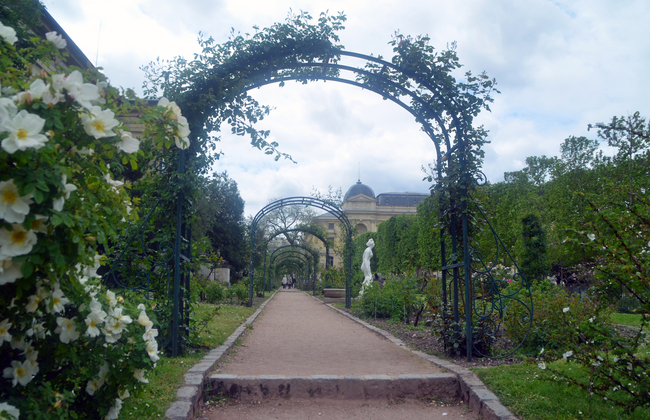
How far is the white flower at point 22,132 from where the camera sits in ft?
4.11

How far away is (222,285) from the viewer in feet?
42.1

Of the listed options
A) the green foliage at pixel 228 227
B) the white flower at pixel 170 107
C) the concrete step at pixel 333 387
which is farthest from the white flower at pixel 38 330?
the green foliage at pixel 228 227

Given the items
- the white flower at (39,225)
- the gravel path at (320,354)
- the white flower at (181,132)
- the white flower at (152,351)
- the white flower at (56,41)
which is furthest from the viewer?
the gravel path at (320,354)

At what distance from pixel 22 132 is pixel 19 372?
93cm

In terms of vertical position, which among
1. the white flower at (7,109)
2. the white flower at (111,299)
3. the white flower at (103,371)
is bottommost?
the white flower at (103,371)

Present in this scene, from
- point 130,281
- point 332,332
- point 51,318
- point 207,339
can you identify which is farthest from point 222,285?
point 51,318

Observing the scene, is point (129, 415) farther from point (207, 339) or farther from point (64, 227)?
point (207, 339)

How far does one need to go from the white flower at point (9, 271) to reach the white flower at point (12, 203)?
0.48 feet

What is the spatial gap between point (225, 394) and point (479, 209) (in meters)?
3.21

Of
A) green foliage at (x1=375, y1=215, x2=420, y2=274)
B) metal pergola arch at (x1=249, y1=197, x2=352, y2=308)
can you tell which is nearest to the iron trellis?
metal pergola arch at (x1=249, y1=197, x2=352, y2=308)

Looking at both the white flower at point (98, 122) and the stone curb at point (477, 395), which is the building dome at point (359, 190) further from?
the white flower at point (98, 122)

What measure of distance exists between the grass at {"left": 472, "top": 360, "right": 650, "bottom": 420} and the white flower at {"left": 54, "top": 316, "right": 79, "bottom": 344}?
2.66 metres

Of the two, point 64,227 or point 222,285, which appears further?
point 222,285

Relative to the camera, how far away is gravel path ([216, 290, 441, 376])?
4.25m
